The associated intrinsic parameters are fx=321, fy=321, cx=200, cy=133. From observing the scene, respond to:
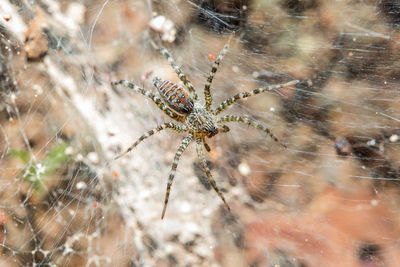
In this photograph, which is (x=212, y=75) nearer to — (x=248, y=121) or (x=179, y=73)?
(x=179, y=73)

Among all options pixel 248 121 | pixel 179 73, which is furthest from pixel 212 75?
pixel 248 121

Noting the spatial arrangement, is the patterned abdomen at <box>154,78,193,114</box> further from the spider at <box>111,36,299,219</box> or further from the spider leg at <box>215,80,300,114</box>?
the spider leg at <box>215,80,300,114</box>

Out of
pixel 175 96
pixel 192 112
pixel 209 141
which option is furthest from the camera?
pixel 209 141

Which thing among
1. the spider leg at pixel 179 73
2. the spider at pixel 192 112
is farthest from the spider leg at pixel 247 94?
the spider leg at pixel 179 73

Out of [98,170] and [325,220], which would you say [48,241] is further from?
[325,220]

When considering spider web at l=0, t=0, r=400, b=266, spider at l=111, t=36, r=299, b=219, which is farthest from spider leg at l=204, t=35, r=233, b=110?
spider web at l=0, t=0, r=400, b=266

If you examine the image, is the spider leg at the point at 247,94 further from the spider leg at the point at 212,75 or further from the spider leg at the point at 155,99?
the spider leg at the point at 155,99
